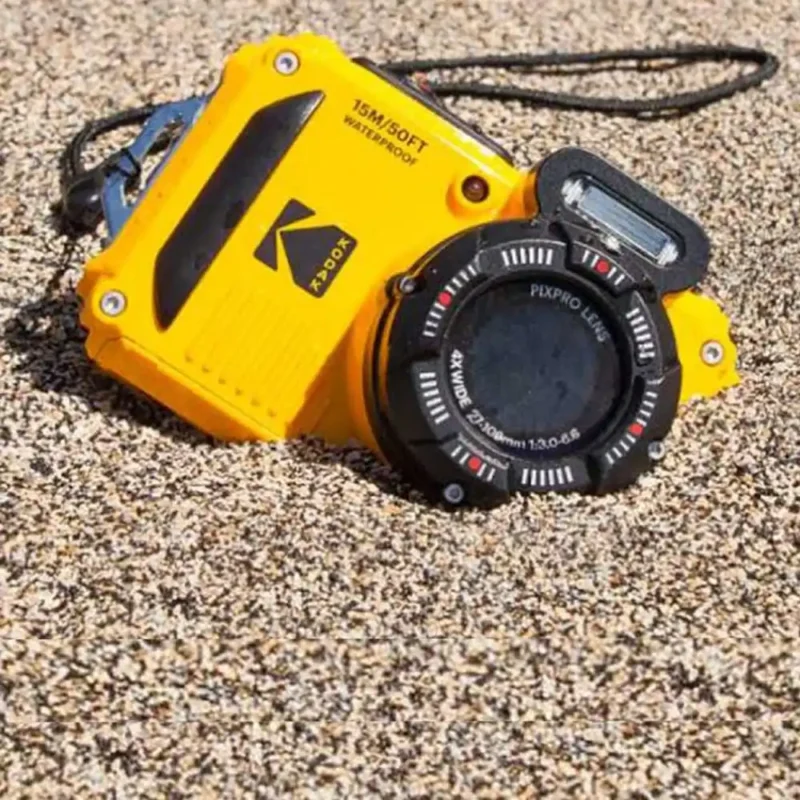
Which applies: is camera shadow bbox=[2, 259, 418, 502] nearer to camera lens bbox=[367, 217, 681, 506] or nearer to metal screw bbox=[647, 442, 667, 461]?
camera lens bbox=[367, 217, 681, 506]

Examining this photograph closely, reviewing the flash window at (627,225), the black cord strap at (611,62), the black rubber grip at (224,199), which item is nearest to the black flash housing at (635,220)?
the flash window at (627,225)

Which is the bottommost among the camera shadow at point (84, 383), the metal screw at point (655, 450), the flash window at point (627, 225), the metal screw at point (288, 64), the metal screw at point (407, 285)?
the camera shadow at point (84, 383)

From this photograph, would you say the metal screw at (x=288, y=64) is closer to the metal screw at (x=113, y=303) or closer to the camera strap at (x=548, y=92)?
the metal screw at (x=113, y=303)

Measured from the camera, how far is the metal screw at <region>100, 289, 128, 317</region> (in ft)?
6.80

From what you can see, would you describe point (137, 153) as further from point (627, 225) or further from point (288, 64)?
point (627, 225)

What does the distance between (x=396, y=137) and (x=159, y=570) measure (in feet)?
2.02

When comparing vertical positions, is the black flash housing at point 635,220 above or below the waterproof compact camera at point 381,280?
above

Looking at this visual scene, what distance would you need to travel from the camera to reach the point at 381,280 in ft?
6.86

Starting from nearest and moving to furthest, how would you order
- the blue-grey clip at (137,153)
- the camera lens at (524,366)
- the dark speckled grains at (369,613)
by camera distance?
the dark speckled grains at (369,613), the camera lens at (524,366), the blue-grey clip at (137,153)

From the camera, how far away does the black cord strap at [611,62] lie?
9.50 ft

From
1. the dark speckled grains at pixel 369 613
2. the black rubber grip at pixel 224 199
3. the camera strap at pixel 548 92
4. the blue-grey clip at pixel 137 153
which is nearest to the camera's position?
the dark speckled grains at pixel 369 613

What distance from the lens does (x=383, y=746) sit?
1.69 metres

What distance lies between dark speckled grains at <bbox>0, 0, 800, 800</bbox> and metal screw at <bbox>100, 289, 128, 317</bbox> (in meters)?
0.16

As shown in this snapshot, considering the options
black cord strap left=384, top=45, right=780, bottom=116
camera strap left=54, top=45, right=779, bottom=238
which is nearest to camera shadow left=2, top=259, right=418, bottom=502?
camera strap left=54, top=45, right=779, bottom=238
